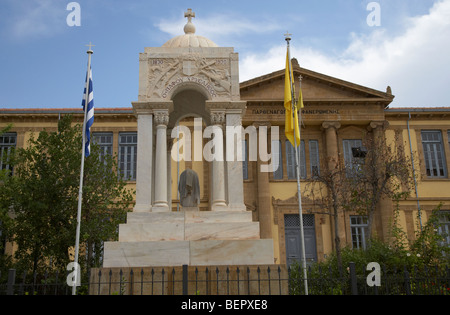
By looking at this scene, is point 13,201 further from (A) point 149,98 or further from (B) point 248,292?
(B) point 248,292

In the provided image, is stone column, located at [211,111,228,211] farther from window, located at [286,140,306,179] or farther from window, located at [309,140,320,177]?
window, located at [309,140,320,177]

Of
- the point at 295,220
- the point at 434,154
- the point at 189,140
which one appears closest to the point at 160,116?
the point at 189,140

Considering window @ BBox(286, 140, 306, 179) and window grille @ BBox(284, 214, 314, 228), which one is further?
window @ BBox(286, 140, 306, 179)

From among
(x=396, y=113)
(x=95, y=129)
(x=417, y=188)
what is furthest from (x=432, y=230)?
(x=95, y=129)

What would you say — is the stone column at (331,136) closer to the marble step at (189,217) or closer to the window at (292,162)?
the window at (292,162)

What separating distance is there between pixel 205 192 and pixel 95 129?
27.7ft

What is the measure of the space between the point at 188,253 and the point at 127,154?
843 inches

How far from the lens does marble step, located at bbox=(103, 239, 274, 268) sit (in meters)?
10.4

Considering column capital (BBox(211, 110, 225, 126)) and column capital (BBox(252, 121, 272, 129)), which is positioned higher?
column capital (BBox(252, 121, 272, 129))

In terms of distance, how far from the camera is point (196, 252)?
10.5 metres

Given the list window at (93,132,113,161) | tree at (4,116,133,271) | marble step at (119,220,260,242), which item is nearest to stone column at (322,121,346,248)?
window at (93,132,113,161)

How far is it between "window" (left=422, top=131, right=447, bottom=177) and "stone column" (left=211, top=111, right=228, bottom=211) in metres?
23.2

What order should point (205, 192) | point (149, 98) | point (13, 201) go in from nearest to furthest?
point (149, 98) → point (13, 201) → point (205, 192)

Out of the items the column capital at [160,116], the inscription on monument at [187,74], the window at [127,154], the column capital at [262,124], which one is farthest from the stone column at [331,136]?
Result: the column capital at [160,116]
